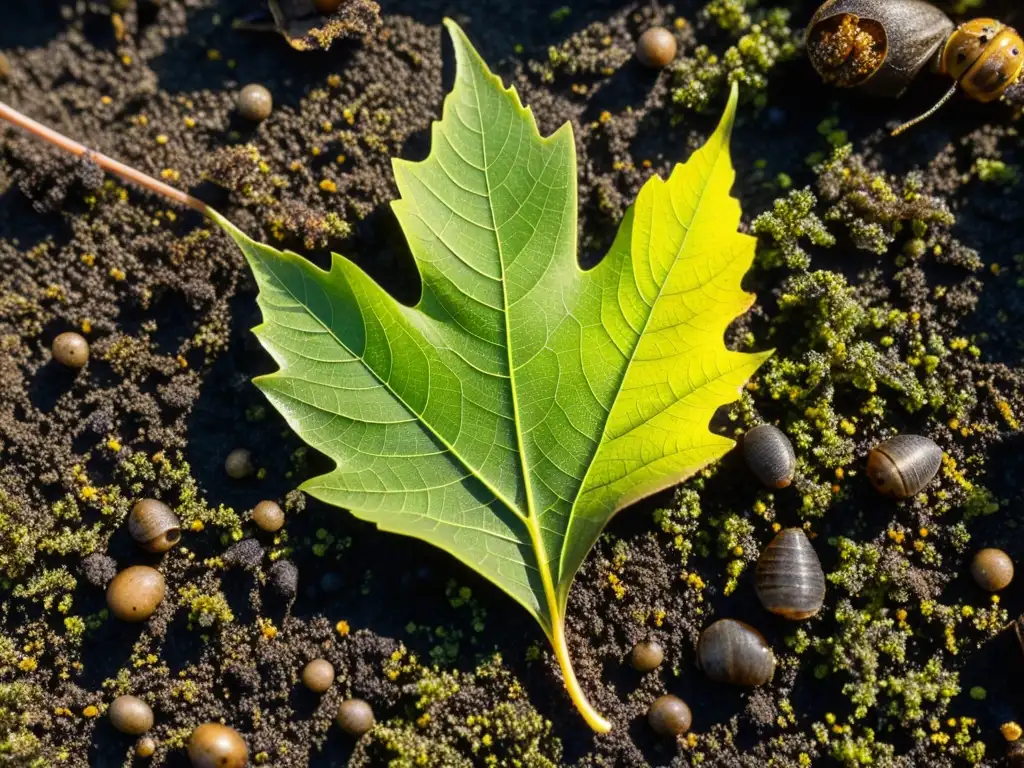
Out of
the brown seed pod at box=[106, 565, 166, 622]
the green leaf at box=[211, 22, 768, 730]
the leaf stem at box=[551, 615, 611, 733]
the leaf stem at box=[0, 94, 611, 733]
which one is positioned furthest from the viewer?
the leaf stem at box=[0, 94, 611, 733]

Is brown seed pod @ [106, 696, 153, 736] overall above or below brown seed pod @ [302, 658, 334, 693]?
below

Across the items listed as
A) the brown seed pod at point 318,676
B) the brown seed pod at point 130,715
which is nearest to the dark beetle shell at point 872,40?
the brown seed pod at point 318,676

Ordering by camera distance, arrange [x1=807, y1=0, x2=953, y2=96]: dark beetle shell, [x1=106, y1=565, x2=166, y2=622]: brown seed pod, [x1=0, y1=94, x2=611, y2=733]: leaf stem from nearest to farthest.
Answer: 1. [x1=106, y1=565, x2=166, y2=622]: brown seed pod
2. [x1=807, y1=0, x2=953, y2=96]: dark beetle shell
3. [x1=0, y1=94, x2=611, y2=733]: leaf stem

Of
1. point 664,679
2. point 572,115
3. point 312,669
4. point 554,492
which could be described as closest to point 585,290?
point 554,492

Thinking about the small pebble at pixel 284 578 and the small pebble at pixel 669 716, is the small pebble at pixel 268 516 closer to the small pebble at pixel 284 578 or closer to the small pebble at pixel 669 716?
the small pebble at pixel 284 578

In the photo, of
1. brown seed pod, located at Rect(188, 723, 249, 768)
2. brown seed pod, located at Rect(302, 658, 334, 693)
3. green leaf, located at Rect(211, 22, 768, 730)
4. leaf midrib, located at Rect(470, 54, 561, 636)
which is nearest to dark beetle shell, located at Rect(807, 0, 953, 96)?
green leaf, located at Rect(211, 22, 768, 730)

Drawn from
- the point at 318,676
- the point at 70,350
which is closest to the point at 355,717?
the point at 318,676

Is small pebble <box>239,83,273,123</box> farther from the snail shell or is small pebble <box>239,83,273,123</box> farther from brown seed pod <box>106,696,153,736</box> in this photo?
the snail shell
